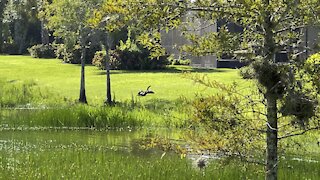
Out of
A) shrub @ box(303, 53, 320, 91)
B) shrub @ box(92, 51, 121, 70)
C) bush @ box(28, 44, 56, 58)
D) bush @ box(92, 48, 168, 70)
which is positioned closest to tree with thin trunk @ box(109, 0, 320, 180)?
shrub @ box(303, 53, 320, 91)

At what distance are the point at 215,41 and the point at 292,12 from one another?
0.99 metres

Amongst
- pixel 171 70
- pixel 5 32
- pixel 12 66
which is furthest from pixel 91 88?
pixel 5 32

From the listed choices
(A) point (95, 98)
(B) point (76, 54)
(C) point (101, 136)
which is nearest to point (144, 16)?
(C) point (101, 136)

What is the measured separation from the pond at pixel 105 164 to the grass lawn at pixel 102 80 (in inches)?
232

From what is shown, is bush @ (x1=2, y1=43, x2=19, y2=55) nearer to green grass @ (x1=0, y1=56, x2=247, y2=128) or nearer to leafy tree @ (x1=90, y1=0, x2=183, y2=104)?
green grass @ (x1=0, y1=56, x2=247, y2=128)

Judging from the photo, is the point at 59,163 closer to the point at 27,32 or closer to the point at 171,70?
the point at 171,70

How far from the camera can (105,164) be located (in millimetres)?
10164

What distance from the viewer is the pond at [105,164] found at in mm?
9328

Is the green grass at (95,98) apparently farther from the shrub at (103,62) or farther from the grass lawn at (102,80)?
the shrub at (103,62)

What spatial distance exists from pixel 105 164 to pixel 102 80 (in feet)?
61.0

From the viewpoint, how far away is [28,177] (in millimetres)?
8977

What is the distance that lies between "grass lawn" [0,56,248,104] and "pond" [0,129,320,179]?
5.88m

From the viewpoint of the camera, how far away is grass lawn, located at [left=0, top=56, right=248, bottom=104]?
2309 cm

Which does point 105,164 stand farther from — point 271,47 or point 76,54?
point 76,54
